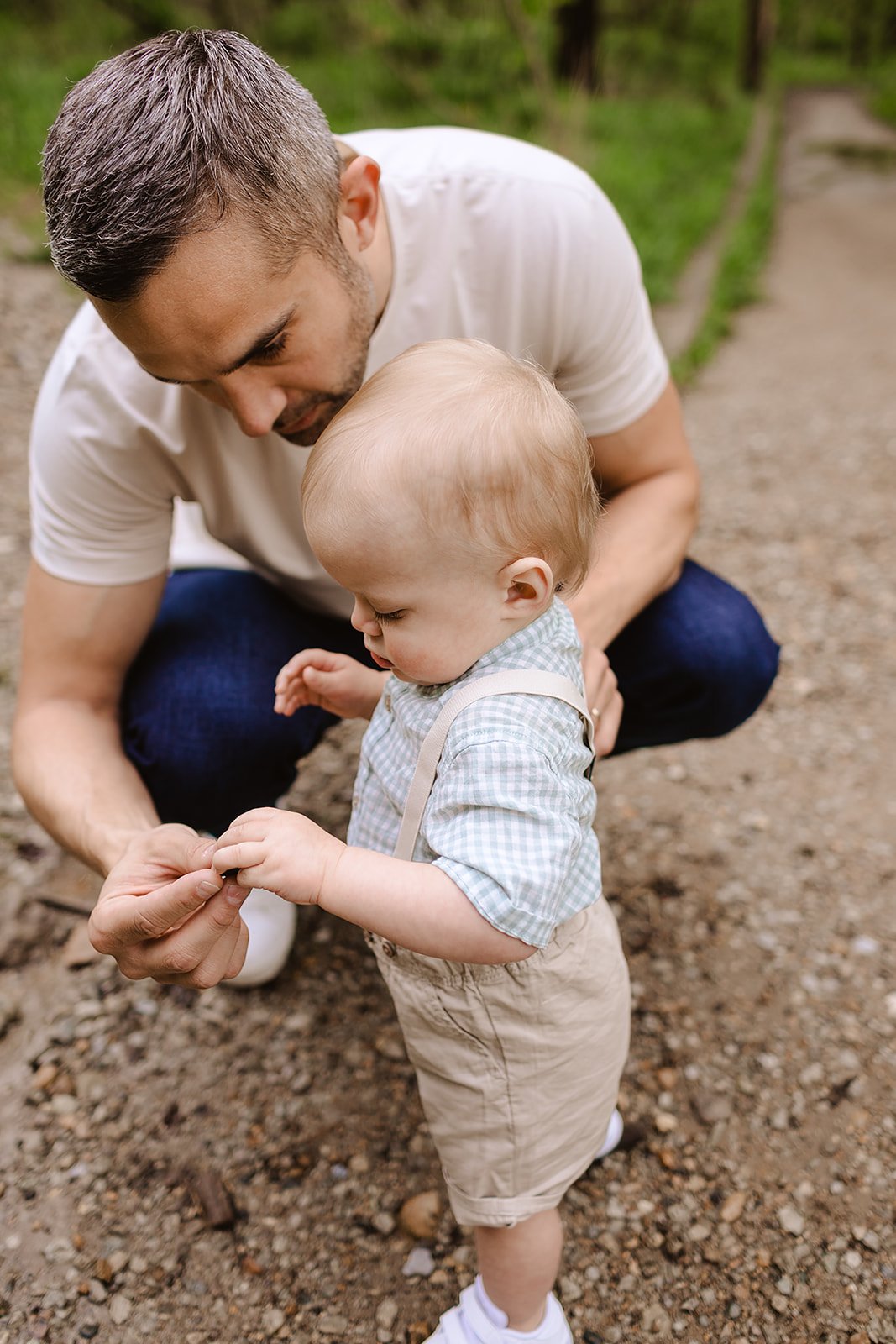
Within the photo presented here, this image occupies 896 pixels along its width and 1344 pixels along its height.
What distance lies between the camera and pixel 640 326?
1.88 m

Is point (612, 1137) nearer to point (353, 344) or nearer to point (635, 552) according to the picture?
point (635, 552)

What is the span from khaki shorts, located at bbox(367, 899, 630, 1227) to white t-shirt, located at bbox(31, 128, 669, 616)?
815 mm

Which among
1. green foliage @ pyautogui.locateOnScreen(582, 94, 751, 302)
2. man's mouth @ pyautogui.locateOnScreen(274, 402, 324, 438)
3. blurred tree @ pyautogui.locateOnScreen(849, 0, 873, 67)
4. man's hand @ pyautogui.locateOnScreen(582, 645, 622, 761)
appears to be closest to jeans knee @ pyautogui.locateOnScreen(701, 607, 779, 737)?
man's hand @ pyautogui.locateOnScreen(582, 645, 622, 761)

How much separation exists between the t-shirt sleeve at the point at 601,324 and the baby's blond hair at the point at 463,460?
69cm

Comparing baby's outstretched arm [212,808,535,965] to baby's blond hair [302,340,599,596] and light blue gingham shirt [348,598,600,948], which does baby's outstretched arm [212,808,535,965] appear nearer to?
light blue gingham shirt [348,598,600,948]

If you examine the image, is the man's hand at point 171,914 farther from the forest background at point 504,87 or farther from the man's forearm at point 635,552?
the forest background at point 504,87

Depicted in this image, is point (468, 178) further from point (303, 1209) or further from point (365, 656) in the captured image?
point (303, 1209)

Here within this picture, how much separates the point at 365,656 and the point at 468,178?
85 centimetres

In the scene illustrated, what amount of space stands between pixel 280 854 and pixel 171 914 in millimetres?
204

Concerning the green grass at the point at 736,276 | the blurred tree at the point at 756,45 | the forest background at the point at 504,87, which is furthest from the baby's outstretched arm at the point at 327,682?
the blurred tree at the point at 756,45

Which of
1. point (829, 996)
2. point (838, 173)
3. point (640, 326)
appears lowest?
point (838, 173)

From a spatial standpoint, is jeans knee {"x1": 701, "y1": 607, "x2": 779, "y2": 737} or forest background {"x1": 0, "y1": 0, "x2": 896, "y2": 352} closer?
jeans knee {"x1": 701, "y1": 607, "x2": 779, "y2": 737}

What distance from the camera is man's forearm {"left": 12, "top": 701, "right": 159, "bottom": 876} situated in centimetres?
157

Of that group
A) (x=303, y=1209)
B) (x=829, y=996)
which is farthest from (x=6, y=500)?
(x=829, y=996)
